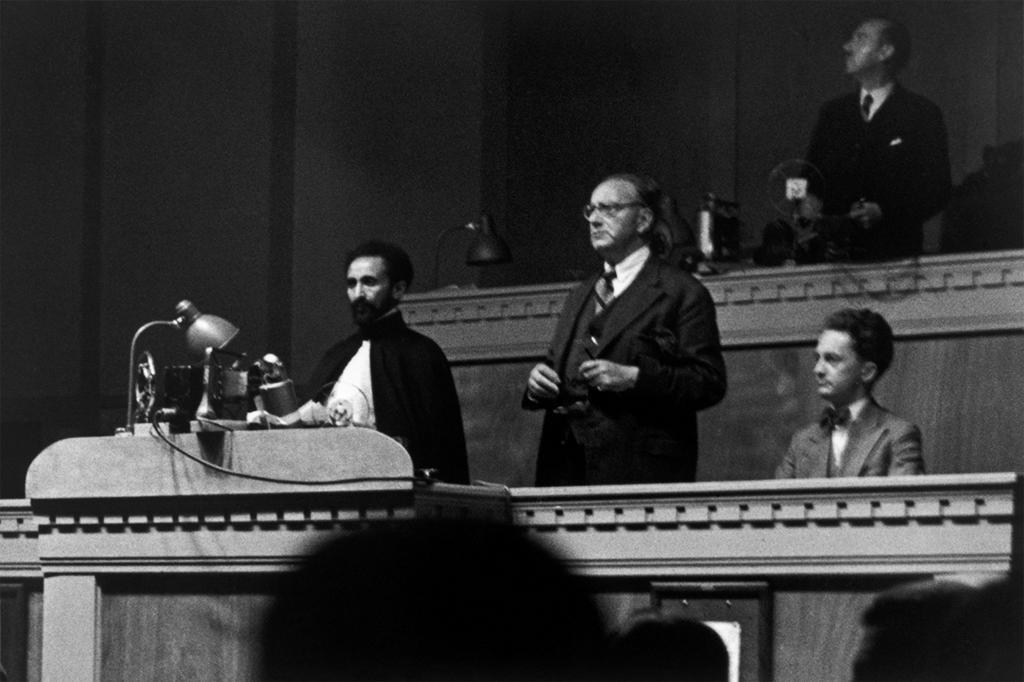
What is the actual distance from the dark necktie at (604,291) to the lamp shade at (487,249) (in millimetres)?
2320

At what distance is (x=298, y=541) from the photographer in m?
3.15

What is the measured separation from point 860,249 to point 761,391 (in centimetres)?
48

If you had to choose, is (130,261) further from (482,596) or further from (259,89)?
(482,596)

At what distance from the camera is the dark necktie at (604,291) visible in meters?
3.98

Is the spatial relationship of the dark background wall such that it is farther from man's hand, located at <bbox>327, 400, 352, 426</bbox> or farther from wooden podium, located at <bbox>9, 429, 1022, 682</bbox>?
wooden podium, located at <bbox>9, 429, 1022, 682</bbox>

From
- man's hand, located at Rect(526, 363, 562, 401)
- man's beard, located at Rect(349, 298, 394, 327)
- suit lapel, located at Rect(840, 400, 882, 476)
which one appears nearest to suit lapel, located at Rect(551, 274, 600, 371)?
man's hand, located at Rect(526, 363, 562, 401)

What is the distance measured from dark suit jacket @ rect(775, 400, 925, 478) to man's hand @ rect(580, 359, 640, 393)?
450 mm

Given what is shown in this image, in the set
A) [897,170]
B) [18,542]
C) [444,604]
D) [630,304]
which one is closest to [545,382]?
[630,304]

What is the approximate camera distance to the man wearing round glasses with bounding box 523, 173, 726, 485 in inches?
144

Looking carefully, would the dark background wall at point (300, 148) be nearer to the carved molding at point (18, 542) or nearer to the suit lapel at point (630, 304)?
the suit lapel at point (630, 304)

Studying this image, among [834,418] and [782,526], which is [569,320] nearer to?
[834,418]

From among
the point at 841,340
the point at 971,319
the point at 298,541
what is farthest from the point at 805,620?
the point at 971,319

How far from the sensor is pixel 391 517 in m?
2.97

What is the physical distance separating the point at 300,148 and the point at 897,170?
3.27 meters
